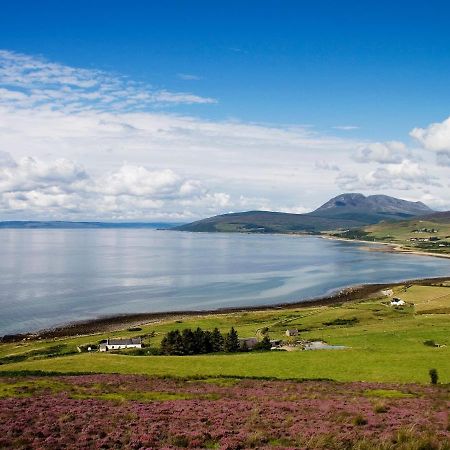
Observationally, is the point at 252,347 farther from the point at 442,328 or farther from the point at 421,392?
the point at 421,392

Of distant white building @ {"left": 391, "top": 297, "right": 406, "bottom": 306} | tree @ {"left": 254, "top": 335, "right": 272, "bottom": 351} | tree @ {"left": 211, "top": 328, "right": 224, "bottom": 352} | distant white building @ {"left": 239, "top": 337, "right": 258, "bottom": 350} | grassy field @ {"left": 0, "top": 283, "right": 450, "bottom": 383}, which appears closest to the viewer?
grassy field @ {"left": 0, "top": 283, "right": 450, "bottom": 383}

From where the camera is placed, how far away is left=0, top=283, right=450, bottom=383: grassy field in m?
41.8

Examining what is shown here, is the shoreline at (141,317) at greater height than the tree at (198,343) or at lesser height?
lesser

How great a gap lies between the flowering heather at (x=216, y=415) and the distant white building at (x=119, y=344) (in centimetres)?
4496

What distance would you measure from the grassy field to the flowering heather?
26.4 ft

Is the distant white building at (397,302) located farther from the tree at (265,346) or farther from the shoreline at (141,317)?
the tree at (265,346)

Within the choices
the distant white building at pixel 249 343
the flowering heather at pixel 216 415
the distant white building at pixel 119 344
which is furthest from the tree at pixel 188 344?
the flowering heather at pixel 216 415

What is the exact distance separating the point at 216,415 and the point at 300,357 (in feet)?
92.4

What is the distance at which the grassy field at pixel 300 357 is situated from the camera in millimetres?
41750

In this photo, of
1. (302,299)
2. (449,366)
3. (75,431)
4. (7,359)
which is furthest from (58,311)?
(75,431)

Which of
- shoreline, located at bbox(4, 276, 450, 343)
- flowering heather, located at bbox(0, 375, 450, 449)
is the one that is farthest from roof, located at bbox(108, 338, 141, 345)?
flowering heather, located at bbox(0, 375, 450, 449)

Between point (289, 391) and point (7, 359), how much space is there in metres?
57.6

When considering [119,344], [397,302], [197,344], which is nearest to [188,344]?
[197,344]

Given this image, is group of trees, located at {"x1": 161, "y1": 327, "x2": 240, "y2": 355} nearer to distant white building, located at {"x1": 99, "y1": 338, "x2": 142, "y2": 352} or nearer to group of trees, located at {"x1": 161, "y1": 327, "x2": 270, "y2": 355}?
group of trees, located at {"x1": 161, "y1": 327, "x2": 270, "y2": 355}
